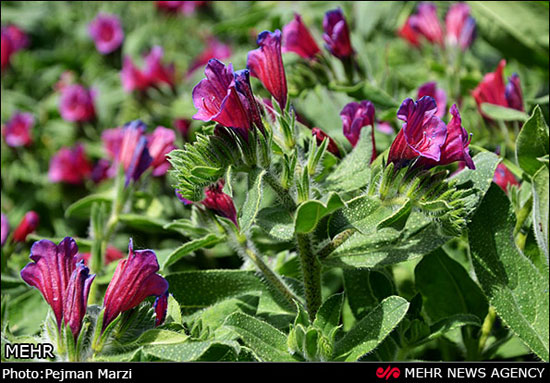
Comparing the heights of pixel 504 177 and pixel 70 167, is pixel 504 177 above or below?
above

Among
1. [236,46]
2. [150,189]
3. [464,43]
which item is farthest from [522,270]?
[236,46]

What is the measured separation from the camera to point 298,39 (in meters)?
1.96

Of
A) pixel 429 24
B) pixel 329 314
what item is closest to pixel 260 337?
pixel 329 314

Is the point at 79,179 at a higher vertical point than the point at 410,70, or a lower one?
lower

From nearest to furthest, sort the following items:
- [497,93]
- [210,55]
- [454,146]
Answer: [454,146], [497,93], [210,55]

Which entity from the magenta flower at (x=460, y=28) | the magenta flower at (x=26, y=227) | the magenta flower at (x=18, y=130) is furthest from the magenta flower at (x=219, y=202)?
the magenta flower at (x=18, y=130)

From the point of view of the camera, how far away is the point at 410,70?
284 centimetres

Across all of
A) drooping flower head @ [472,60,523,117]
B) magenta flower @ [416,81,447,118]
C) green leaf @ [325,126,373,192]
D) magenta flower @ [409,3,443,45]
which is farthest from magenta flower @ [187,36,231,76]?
green leaf @ [325,126,373,192]

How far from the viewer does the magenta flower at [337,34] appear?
190 cm

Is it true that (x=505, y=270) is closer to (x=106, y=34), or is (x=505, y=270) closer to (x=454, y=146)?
(x=454, y=146)
